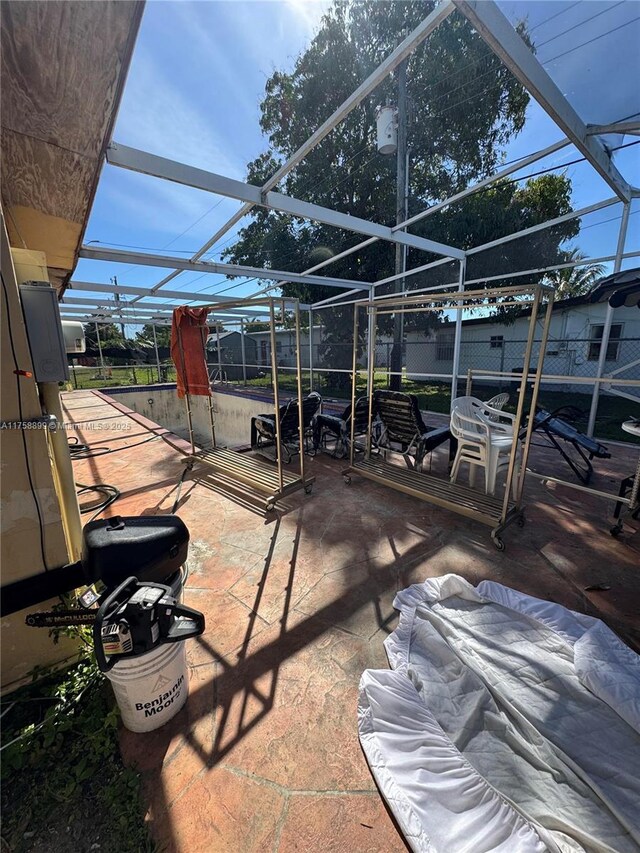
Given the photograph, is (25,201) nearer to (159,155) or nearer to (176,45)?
(159,155)

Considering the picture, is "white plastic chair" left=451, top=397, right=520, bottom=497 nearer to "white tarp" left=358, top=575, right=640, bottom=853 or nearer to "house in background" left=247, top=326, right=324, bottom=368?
"white tarp" left=358, top=575, right=640, bottom=853

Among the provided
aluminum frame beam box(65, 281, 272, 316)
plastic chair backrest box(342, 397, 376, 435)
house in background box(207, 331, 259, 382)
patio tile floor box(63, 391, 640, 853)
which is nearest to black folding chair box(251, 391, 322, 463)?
plastic chair backrest box(342, 397, 376, 435)

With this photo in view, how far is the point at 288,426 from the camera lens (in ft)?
14.8

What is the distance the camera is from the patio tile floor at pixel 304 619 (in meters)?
1.12

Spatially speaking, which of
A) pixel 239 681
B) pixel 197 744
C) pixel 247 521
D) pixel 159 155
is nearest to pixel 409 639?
pixel 239 681

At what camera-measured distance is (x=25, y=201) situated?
196cm

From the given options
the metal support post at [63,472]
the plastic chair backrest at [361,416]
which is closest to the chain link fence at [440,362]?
the plastic chair backrest at [361,416]

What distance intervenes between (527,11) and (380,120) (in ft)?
7.80

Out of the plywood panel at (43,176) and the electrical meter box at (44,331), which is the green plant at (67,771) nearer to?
the electrical meter box at (44,331)

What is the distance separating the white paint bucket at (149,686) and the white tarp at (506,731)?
810 millimetres

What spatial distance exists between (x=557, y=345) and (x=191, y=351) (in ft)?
41.4

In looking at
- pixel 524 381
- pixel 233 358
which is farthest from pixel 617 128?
pixel 233 358

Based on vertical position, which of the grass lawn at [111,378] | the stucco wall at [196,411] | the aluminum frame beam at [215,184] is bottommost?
the stucco wall at [196,411]

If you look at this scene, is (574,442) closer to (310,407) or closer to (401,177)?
(310,407)
